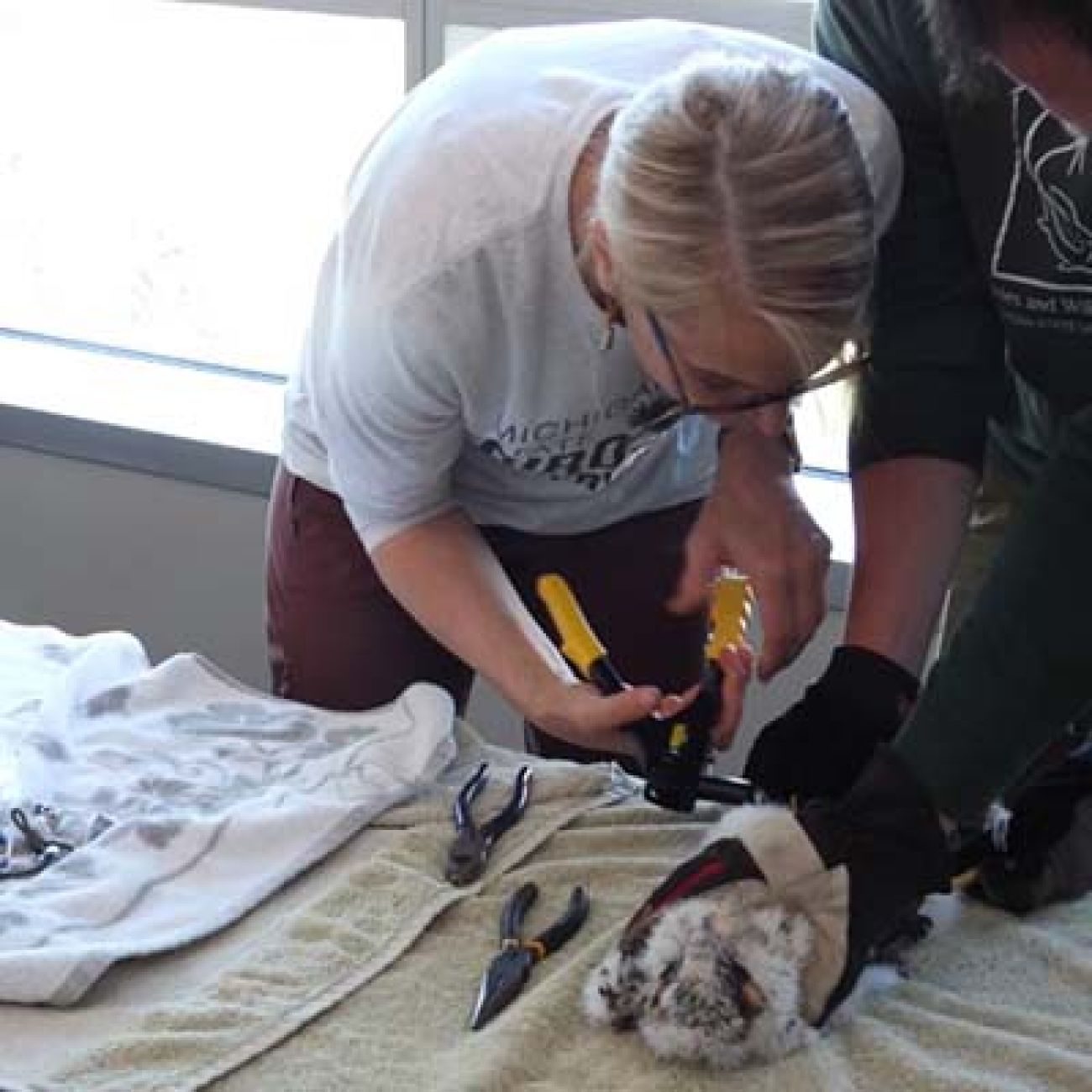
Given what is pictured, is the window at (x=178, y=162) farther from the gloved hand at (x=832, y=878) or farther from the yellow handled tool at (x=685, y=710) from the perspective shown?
the gloved hand at (x=832, y=878)

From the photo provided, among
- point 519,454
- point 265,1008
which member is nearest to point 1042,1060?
point 265,1008

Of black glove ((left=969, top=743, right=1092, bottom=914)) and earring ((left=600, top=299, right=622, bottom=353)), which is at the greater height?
earring ((left=600, top=299, right=622, bottom=353))

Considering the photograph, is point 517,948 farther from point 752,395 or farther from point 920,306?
point 920,306

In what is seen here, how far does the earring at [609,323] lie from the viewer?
1.21 metres

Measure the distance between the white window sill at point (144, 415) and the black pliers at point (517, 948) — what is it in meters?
0.94

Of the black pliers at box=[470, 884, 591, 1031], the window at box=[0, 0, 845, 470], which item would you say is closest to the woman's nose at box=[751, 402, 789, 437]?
the black pliers at box=[470, 884, 591, 1031]

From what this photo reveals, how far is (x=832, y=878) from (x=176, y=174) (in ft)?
4.92

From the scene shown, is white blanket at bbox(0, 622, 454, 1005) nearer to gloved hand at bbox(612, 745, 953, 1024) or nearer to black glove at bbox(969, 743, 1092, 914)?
gloved hand at bbox(612, 745, 953, 1024)

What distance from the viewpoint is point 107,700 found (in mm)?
1459

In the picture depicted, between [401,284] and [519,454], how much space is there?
194mm

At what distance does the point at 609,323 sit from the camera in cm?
125

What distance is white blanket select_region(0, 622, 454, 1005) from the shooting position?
3.93ft

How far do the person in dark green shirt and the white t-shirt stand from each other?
6 centimetres

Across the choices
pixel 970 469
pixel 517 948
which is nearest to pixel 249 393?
pixel 970 469
